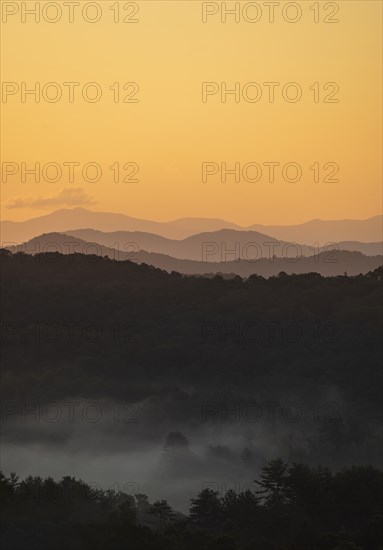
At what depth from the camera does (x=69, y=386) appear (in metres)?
171

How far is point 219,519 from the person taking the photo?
81.7 m

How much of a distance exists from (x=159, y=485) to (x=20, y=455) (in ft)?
73.7

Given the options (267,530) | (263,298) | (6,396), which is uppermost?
(263,298)

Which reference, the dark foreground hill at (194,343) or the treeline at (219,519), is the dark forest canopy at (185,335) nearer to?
the dark foreground hill at (194,343)

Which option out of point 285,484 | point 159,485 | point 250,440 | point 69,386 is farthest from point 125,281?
point 285,484

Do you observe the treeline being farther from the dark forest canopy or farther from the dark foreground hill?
the dark forest canopy

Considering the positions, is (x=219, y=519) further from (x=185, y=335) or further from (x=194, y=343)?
(x=185, y=335)

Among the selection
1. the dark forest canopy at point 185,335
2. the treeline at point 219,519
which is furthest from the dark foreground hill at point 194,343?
the treeline at point 219,519

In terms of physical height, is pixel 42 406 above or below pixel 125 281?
below

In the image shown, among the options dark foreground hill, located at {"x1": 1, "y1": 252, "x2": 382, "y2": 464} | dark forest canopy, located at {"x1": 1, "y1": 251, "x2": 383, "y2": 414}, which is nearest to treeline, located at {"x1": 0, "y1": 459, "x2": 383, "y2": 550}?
dark foreground hill, located at {"x1": 1, "y1": 252, "x2": 382, "y2": 464}

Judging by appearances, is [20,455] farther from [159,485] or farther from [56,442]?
[159,485]

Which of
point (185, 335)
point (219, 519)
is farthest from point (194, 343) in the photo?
point (219, 519)

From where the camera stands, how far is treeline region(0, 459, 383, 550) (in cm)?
6725

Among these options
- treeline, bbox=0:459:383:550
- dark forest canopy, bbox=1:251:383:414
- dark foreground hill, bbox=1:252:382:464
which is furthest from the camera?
dark forest canopy, bbox=1:251:383:414
